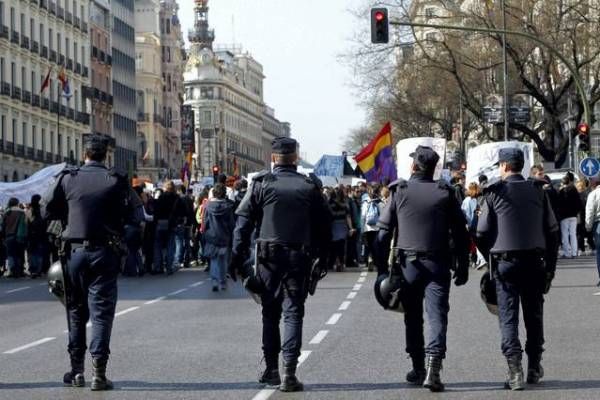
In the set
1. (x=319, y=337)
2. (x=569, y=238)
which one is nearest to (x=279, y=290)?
(x=319, y=337)

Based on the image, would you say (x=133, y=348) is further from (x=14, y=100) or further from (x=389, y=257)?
(x=14, y=100)

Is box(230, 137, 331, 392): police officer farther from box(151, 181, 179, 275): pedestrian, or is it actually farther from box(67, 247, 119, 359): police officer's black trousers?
box(151, 181, 179, 275): pedestrian

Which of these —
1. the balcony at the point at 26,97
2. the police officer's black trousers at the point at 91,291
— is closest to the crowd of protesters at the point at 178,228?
the police officer's black trousers at the point at 91,291

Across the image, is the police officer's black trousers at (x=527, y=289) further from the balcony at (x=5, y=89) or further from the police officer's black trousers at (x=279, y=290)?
the balcony at (x=5, y=89)

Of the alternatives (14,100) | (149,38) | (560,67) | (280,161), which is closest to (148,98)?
(149,38)

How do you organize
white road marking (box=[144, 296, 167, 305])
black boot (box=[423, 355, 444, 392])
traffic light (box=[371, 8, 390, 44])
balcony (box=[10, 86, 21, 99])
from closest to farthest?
black boot (box=[423, 355, 444, 392])
white road marking (box=[144, 296, 167, 305])
traffic light (box=[371, 8, 390, 44])
balcony (box=[10, 86, 21, 99])

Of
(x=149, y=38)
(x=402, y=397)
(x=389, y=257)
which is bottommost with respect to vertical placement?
(x=402, y=397)

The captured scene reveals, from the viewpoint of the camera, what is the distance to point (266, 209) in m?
12.4

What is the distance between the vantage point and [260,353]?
49.6ft

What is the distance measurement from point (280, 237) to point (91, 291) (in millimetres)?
1422

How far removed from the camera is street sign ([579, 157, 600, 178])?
41.6 meters

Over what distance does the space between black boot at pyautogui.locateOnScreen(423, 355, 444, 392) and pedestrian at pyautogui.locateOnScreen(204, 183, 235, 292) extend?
14717 mm

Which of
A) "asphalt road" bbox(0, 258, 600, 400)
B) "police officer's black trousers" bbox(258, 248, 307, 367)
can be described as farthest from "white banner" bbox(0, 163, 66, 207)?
Result: "police officer's black trousers" bbox(258, 248, 307, 367)

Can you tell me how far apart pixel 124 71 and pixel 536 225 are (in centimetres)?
11475
